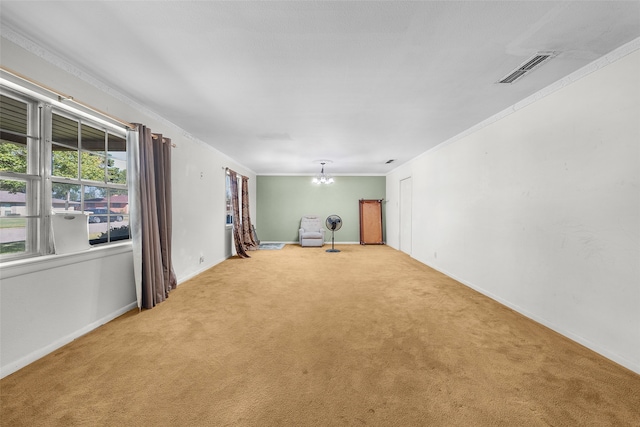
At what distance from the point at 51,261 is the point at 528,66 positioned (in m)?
4.14

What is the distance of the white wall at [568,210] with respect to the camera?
1.77 meters

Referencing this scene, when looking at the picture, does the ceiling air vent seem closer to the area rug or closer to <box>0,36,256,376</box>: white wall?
<box>0,36,256,376</box>: white wall

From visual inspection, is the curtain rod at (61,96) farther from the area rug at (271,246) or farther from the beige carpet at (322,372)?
the area rug at (271,246)

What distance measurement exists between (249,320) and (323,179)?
505 centimetres

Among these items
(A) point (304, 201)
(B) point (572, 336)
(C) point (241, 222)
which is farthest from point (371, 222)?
(B) point (572, 336)

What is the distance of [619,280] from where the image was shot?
1.81 metres

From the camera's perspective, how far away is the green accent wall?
7.88 meters

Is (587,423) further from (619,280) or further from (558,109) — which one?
(558,109)

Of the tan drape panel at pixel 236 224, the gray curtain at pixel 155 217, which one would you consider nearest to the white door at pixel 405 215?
the tan drape panel at pixel 236 224

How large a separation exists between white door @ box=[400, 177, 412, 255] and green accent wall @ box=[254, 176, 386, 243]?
1529 millimetres

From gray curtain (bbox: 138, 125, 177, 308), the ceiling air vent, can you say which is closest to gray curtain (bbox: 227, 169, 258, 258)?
gray curtain (bbox: 138, 125, 177, 308)

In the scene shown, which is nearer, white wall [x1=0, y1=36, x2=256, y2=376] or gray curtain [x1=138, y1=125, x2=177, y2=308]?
white wall [x1=0, y1=36, x2=256, y2=376]

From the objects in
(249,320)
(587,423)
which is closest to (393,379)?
(587,423)

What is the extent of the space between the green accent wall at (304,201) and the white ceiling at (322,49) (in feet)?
15.7
